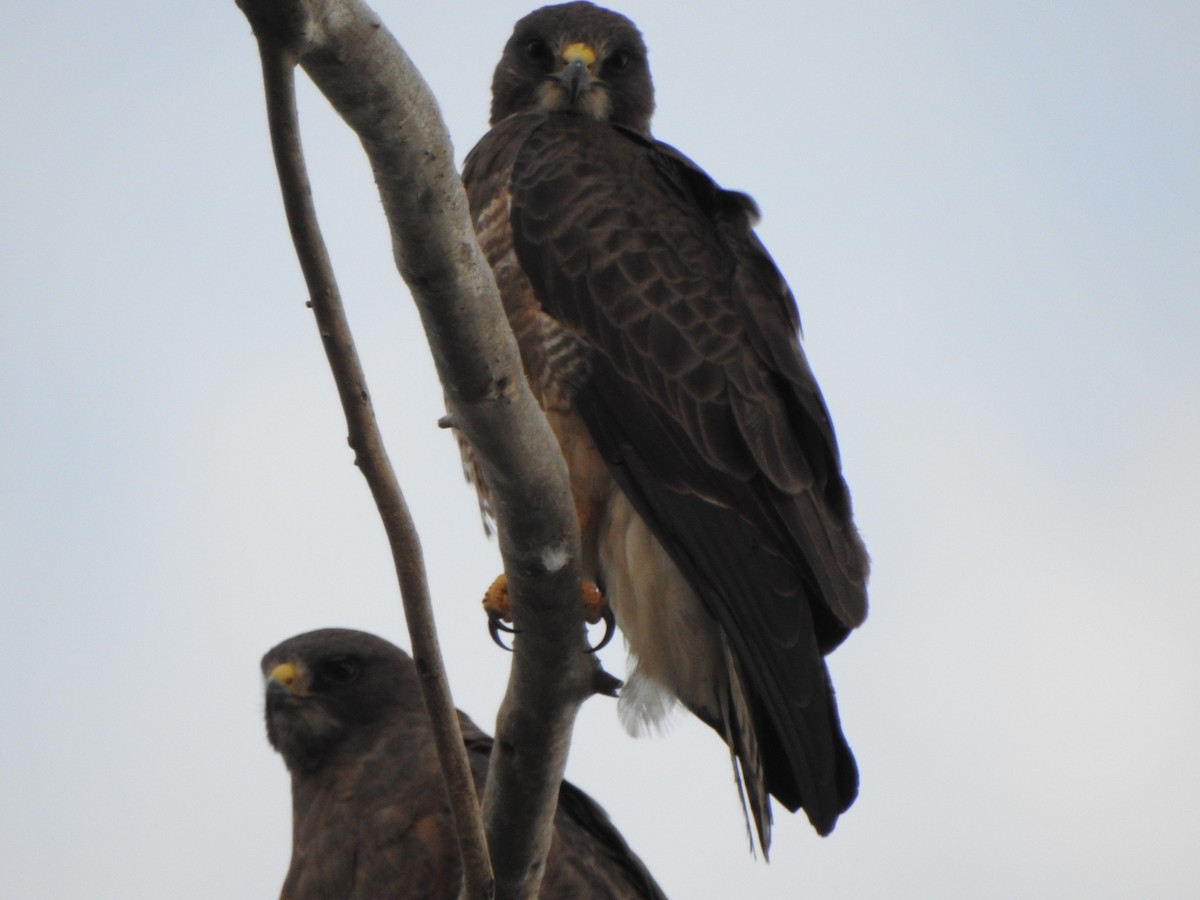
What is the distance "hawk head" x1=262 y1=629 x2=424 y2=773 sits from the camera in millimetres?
6469

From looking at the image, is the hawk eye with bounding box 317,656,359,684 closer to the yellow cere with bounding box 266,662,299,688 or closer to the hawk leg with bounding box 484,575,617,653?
the yellow cere with bounding box 266,662,299,688

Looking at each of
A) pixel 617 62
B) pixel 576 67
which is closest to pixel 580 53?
pixel 576 67

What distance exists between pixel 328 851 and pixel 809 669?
2052mm

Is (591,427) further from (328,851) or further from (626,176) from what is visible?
(328,851)

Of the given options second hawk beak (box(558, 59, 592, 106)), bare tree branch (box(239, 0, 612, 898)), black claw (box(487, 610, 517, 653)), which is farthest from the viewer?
second hawk beak (box(558, 59, 592, 106))

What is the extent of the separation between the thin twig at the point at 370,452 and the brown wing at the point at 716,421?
1.13 meters

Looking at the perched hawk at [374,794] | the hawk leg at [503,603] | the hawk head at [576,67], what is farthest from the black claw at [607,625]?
the hawk head at [576,67]

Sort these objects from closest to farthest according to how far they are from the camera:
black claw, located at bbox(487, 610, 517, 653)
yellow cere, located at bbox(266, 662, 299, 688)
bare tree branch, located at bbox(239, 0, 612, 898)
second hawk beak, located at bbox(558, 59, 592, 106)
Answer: bare tree branch, located at bbox(239, 0, 612, 898)
black claw, located at bbox(487, 610, 517, 653)
yellow cere, located at bbox(266, 662, 299, 688)
second hawk beak, located at bbox(558, 59, 592, 106)

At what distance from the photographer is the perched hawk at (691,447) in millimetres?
5090

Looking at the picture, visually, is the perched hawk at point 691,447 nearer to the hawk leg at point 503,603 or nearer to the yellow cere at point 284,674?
the hawk leg at point 503,603

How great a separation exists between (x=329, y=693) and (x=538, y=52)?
289 cm

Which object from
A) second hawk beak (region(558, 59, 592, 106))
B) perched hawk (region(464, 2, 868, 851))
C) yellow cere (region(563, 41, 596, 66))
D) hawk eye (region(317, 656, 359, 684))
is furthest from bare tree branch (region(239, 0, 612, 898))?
yellow cere (region(563, 41, 596, 66))

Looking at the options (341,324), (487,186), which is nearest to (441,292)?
(341,324)

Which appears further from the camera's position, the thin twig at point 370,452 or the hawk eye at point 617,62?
the hawk eye at point 617,62
